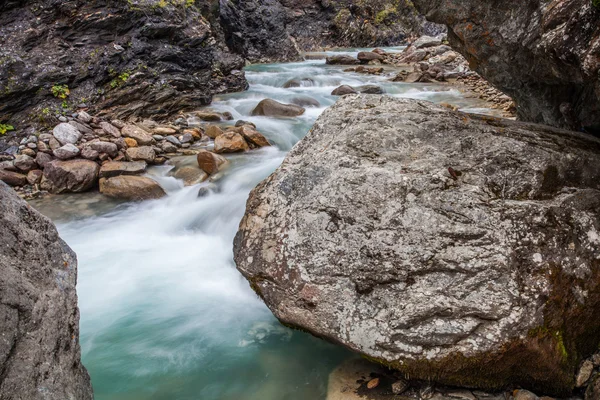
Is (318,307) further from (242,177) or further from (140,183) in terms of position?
(140,183)

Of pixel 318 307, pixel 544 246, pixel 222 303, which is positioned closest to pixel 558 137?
pixel 544 246

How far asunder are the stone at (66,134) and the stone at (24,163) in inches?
24.8

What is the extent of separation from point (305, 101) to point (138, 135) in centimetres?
585

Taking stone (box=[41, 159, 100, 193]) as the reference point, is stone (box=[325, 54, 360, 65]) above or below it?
above

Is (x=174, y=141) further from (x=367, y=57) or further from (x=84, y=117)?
(x=367, y=57)

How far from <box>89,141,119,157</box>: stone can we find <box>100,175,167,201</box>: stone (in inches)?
32.3

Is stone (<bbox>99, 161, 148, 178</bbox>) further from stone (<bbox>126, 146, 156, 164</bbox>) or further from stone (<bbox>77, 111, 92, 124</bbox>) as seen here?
stone (<bbox>77, 111, 92, 124</bbox>)

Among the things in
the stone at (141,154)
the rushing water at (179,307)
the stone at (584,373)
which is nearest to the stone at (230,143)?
the rushing water at (179,307)

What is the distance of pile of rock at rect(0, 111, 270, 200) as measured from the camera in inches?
275

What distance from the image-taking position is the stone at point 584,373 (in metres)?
2.65

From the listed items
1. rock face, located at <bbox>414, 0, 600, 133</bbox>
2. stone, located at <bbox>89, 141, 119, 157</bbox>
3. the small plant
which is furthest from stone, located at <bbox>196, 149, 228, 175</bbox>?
rock face, located at <bbox>414, 0, 600, 133</bbox>

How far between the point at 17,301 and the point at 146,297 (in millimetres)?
3086

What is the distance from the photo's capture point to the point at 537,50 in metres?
2.75

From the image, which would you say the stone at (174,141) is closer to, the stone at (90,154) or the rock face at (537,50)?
the stone at (90,154)
